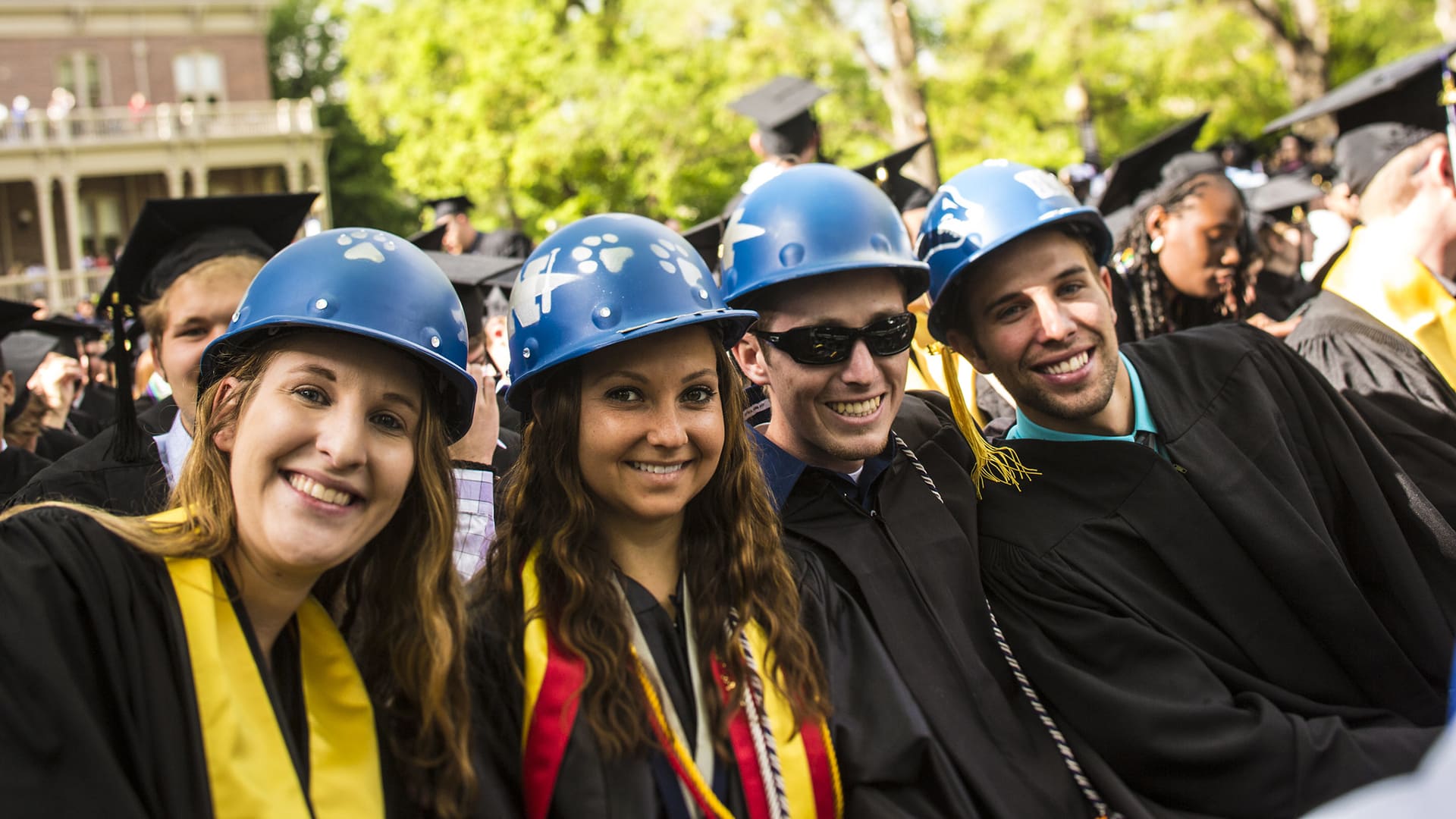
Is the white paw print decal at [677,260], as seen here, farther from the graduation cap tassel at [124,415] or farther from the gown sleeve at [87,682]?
the graduation cap tassel at [124,415]

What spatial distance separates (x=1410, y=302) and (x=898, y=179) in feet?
10.3

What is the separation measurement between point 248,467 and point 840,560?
1.46 m

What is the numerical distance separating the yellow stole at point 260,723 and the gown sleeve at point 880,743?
3.33ft

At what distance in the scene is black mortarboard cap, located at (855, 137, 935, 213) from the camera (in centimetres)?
600

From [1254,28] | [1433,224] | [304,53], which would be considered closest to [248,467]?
[1433,224]

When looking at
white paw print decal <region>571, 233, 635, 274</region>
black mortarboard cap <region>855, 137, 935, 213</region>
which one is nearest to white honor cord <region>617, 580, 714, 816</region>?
white paw print decal <region>571, 233, 635, 274</region>

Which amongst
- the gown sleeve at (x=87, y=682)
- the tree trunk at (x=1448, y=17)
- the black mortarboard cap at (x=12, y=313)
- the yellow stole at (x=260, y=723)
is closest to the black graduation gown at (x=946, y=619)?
the yellow stole at (x=260, y=723)

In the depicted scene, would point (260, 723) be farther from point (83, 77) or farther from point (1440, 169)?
point (83, 77)

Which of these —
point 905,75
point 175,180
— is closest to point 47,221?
point 175,180

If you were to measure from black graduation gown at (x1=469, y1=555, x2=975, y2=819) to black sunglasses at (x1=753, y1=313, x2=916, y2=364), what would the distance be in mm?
672

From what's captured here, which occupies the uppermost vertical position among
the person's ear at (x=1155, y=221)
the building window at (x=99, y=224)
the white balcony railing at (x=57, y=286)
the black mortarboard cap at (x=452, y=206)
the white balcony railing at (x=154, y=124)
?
the white balcony railing at (x=154, y=124)

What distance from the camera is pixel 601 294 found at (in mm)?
2680

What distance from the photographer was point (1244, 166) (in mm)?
14547

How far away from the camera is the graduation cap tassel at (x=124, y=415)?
3.63m
